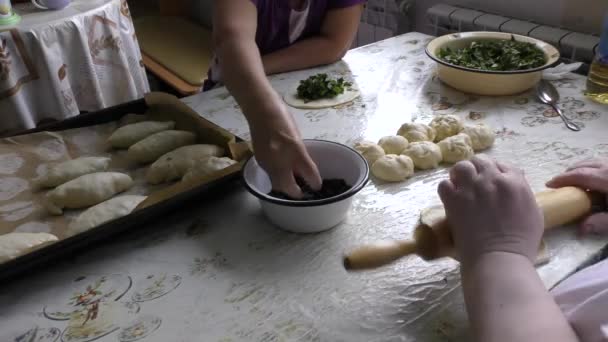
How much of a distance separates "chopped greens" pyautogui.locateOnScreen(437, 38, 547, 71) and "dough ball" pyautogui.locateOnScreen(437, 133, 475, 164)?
359 millimetres

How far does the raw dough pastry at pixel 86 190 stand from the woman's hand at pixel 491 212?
66 cm

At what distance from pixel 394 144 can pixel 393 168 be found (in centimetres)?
10

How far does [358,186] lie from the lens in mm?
786

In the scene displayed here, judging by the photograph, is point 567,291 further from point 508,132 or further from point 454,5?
point 454,5

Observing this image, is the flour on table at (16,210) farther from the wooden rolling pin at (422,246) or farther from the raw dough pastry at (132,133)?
the wooden rolling pin at (422,246)

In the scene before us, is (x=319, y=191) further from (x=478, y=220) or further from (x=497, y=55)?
(x=497, y=55)

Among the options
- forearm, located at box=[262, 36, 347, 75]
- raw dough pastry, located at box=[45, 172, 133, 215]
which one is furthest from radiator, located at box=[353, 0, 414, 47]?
raw dough pastry, located at box=[45, 172, 133, 215]

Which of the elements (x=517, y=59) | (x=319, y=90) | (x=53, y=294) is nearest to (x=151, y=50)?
(x=319, y=90)

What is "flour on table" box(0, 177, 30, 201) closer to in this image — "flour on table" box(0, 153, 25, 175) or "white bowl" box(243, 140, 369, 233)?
"flour on table" box(0, 153, 25, 175)

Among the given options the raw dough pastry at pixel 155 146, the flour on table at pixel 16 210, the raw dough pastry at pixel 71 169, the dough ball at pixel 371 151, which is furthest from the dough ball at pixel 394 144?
the flour on table at pixel 16 210

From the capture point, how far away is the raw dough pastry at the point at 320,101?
4.07 ft

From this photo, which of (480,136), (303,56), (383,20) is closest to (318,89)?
(303,56)

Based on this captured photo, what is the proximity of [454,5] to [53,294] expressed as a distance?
6.37 feet

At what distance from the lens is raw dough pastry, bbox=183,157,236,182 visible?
941 millimetres
